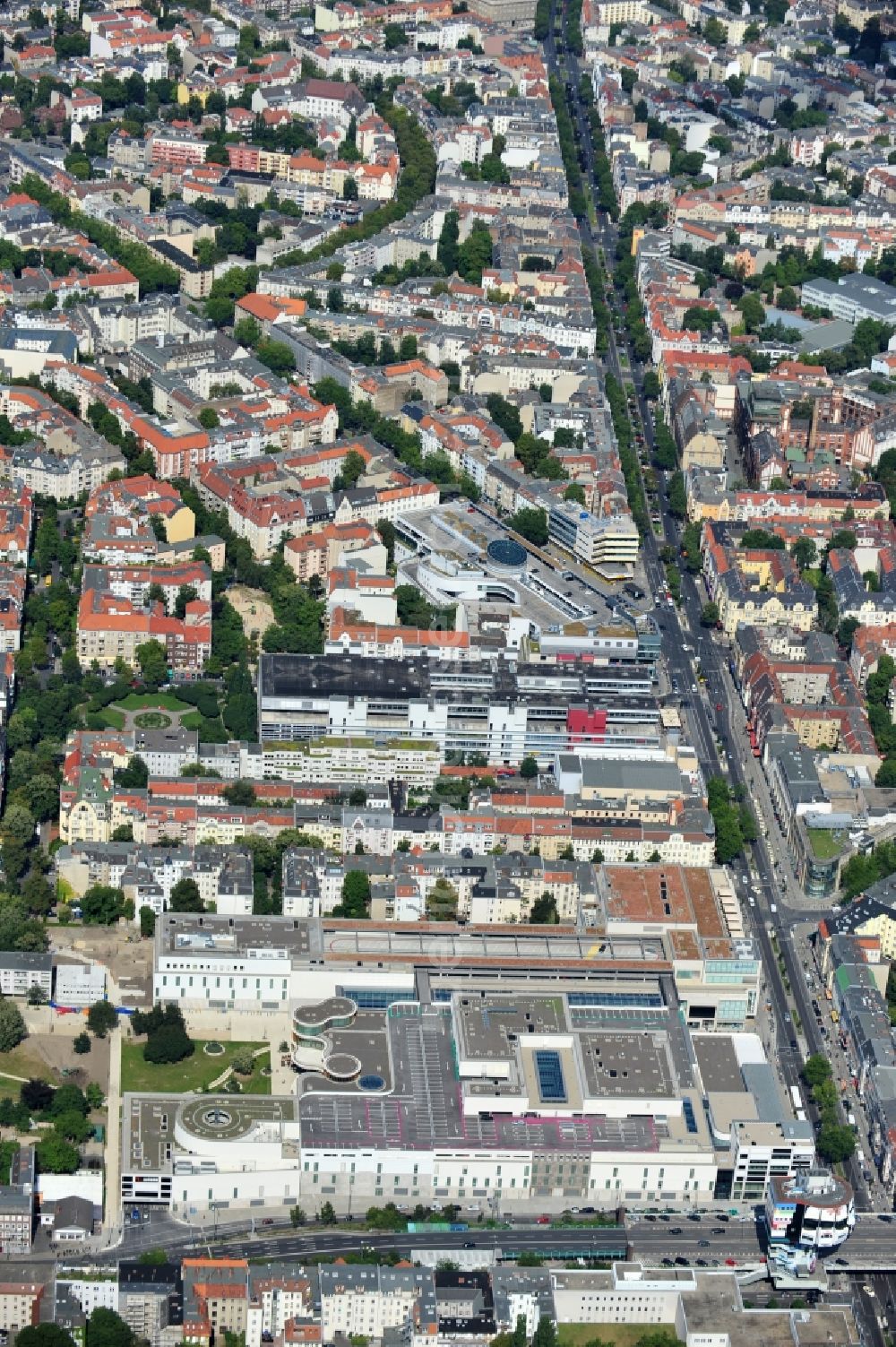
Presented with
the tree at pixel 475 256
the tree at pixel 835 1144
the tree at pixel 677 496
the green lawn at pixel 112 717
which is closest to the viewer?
the tree at pixel 835 1144

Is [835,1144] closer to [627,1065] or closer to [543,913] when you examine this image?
[627,1065]

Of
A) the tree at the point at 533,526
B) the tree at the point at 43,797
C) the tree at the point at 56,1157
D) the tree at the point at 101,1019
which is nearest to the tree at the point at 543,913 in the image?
the tree at the point at 101,1019

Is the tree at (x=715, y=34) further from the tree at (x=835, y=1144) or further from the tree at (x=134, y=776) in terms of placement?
the tree at (x=835, y=1144)

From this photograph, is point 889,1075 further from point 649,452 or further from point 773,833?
point 649,452

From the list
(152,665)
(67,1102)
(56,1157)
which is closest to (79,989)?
(67,1102)

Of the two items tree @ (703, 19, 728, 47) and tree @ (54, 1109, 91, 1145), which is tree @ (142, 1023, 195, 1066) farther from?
tree @ (703, 19, 728, 47)

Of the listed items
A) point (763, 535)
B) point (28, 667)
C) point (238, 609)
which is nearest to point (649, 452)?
point (763, 535)
